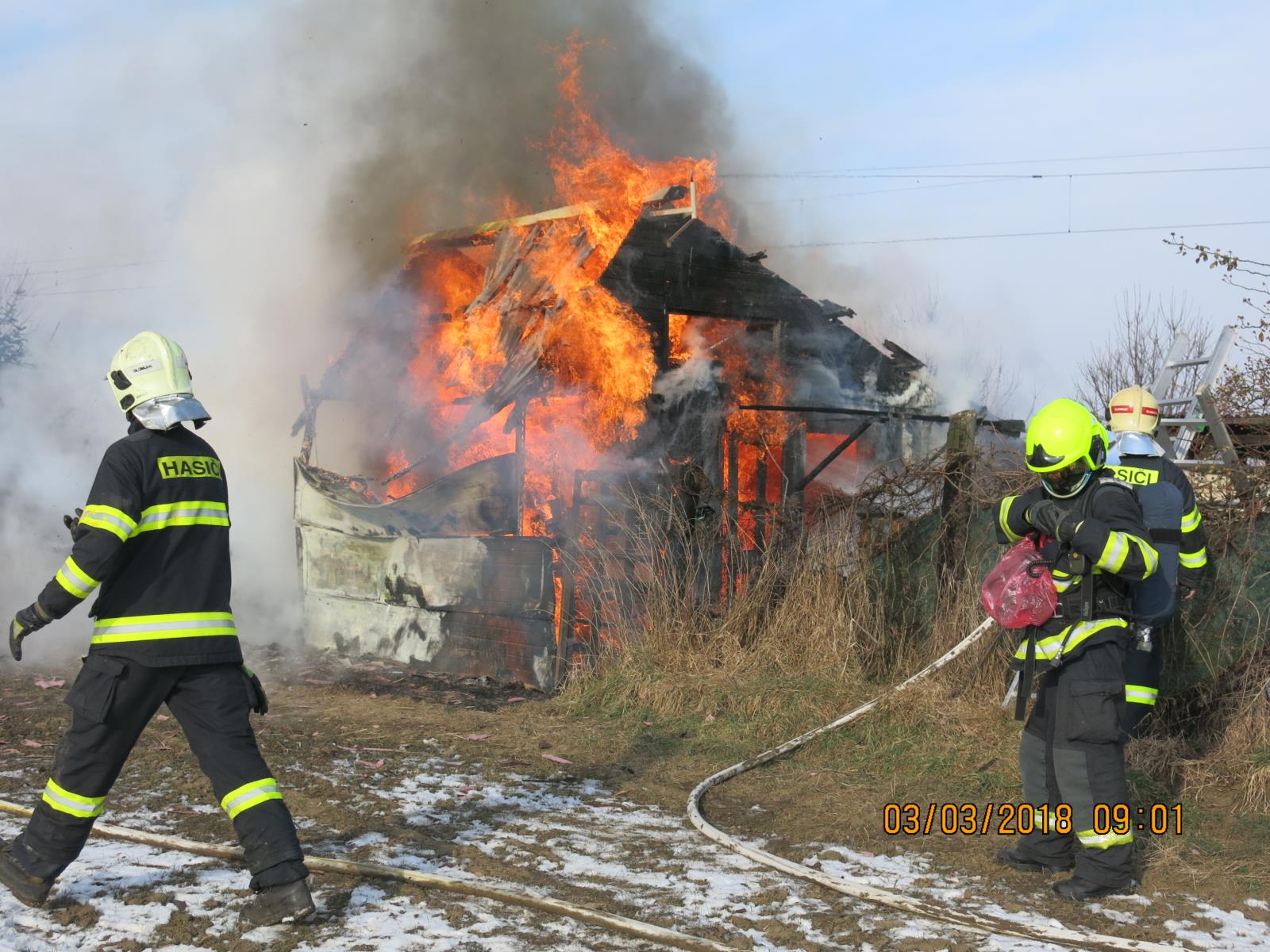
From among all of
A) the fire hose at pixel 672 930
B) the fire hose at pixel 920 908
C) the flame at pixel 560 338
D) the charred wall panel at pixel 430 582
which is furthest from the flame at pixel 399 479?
the fire hose at pixel 672 930

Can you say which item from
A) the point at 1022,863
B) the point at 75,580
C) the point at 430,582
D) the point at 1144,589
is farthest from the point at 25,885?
the point at 430,582

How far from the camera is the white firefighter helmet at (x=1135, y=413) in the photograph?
609 centimetres

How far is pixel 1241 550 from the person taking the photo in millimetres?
6578

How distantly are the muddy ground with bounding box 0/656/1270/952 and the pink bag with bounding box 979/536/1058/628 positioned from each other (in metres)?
1.08

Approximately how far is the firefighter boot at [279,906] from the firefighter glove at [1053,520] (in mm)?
3097

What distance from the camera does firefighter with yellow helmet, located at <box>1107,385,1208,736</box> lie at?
207 inches

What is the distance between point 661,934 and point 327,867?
1397 mm

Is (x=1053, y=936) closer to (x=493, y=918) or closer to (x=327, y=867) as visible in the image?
(x=493, y=918)

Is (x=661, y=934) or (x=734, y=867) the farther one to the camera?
(x=734, y=867)

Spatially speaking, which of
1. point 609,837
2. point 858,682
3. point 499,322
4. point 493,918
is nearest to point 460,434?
point 499,322

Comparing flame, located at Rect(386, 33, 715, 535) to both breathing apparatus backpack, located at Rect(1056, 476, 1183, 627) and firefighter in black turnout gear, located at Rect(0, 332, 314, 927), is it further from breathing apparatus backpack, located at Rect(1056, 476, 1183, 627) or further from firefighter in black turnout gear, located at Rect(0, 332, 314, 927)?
firefighter in black turnout gear, located at Rect(0, 332, 314, 927)

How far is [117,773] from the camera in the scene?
396 cm

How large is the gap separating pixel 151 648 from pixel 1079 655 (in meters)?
3.51

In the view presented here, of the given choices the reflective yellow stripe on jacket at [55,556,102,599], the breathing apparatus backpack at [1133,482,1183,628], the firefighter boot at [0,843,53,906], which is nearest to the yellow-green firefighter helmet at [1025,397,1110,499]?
the breathing apparatus backpack at [1133,482,1183,628]
